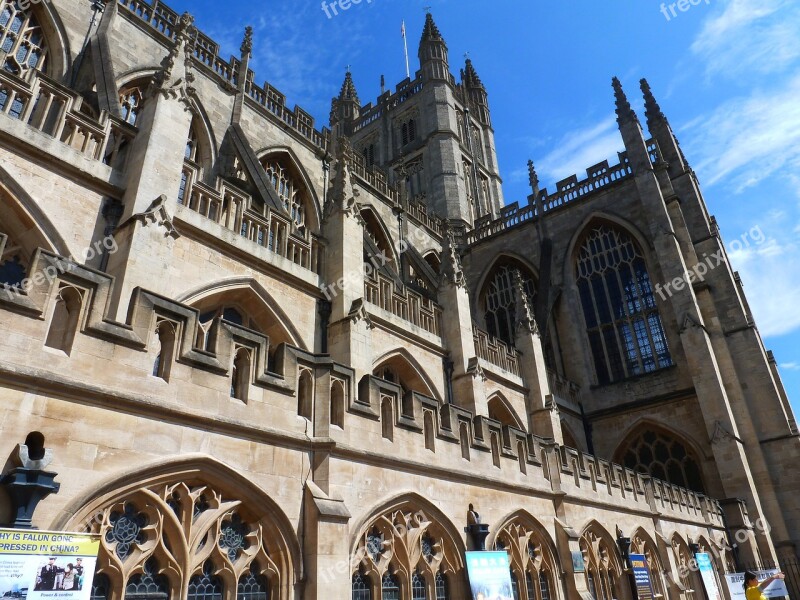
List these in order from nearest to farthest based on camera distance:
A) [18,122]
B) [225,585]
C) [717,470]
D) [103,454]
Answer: [103,454] → [225,585] → [18,122] → [717,470]

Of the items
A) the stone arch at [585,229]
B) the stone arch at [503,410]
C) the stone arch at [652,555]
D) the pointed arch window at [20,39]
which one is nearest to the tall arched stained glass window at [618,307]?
the stone arch at [585,229]

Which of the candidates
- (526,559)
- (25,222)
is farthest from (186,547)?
(25,222)

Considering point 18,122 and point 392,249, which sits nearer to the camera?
point 18,122

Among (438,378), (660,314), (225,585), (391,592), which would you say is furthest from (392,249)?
(225,585)

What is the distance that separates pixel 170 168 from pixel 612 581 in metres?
11.4

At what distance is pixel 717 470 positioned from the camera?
19000 millimetres

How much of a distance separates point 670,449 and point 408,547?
1755cm

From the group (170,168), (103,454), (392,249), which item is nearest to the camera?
(103,454)

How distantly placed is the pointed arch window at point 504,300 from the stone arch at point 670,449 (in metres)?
6.61

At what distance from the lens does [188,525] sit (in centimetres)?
462

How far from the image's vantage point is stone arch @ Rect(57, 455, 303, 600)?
4.11 metres

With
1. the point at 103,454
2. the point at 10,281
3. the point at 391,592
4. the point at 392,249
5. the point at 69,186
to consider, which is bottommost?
the point at 391,592

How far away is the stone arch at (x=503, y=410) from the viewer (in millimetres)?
17234

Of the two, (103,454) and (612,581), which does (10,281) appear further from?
(612,581)
